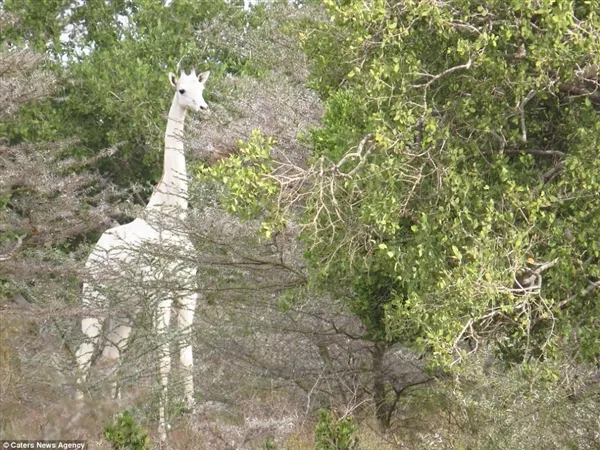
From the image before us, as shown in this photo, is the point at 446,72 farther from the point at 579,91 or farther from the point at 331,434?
the point at 331,434

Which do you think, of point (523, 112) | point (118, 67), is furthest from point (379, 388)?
point (118, 67)

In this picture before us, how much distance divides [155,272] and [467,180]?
16.2 feet

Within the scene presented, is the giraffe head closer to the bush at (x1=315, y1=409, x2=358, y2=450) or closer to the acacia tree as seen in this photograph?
the acacia tree

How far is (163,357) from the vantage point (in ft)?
47.1

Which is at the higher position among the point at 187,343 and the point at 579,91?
the point at 579,91

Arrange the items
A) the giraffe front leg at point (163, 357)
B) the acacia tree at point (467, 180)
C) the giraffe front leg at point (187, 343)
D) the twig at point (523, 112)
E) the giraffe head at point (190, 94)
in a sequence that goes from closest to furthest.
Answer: the acacia tree at point (467, 180), the twig at point (523, 112), the giraffe front leg at point (163, 357), the giraffe front leg at point (187, 343), the giraffe head at point (190, 94)

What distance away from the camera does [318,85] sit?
13.5 meters

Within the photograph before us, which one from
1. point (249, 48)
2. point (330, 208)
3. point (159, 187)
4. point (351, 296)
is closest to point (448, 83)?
point (330, 208)

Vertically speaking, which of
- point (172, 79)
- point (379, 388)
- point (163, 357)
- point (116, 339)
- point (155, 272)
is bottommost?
point (379, 388)

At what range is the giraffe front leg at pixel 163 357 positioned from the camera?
45.5ft

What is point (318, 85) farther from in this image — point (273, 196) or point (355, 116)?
point (273, 196)

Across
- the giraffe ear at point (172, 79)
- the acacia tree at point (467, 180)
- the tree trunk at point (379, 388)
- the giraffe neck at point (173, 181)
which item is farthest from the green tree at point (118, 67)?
the acacia tree at point (467, 180)

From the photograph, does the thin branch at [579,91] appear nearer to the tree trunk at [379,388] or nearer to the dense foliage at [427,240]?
the dense foliage at [427,240]

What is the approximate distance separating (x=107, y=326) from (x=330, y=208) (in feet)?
14.6
